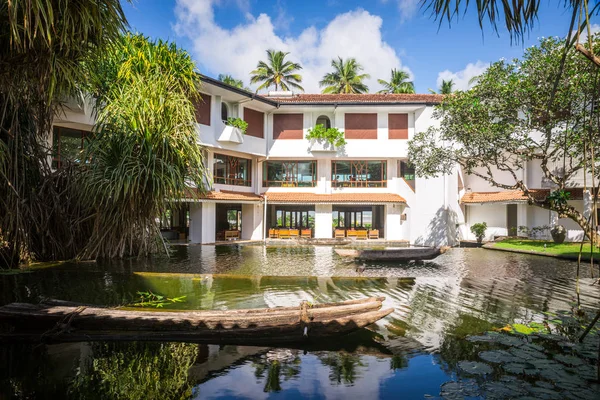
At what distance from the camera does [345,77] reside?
1412 inches

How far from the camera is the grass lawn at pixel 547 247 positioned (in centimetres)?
1437

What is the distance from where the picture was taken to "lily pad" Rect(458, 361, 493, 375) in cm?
428

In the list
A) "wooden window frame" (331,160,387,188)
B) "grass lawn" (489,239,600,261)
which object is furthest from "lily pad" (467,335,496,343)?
"wooden window frame" (331,160,387,188)

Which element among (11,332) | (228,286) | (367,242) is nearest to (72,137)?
(228,286)

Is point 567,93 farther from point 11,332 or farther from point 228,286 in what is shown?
point 11,332

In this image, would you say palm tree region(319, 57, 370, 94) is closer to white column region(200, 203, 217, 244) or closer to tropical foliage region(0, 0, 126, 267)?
white column region(200, 203, 217, 244)

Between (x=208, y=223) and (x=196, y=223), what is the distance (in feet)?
1.98

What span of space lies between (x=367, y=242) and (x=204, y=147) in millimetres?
10282

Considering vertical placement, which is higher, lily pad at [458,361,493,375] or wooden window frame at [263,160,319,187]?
wooden window frame at [263,160,319,187]

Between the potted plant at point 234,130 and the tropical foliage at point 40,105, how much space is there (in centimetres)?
866

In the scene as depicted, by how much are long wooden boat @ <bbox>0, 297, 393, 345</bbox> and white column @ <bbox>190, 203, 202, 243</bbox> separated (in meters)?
14.0

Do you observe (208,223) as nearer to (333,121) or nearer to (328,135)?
(328,135)

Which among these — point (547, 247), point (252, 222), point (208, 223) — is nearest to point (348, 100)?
point (252, 222)

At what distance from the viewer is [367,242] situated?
21.2 m
